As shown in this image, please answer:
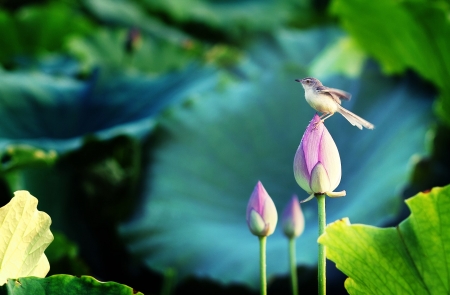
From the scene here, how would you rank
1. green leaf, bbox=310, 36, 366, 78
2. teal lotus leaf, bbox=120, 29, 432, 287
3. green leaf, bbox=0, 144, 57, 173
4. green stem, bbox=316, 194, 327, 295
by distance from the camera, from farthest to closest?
green leaf, bbox=310, 36, 366, 78 → teal lotus leaf, bbox=120, 29, 432, 287 → green leaf, bbox=0, 144, 57, 173 → green stem, bbox=316, 194, 327, 295

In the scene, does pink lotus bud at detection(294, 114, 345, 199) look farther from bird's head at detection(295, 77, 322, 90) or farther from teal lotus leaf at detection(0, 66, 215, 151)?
teal lotus leaf at detection(0, 66, 215, 151)

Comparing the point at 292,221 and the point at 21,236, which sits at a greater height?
the point at 292,221

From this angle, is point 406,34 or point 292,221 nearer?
point 292,221

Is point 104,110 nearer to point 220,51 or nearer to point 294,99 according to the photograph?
point 294,99

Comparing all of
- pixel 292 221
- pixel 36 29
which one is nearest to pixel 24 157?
pixel 292 221

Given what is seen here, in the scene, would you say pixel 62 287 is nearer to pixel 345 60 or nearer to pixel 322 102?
pixel 322 102

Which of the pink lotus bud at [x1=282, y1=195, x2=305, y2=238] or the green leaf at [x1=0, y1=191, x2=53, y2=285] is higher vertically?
the pink lotus bud at [x1=282, y1=195, x2=305, y2=238]

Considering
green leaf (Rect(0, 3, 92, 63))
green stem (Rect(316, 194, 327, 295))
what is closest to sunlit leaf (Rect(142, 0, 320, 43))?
green leaf (Rect(0, 3, 92, 63))
